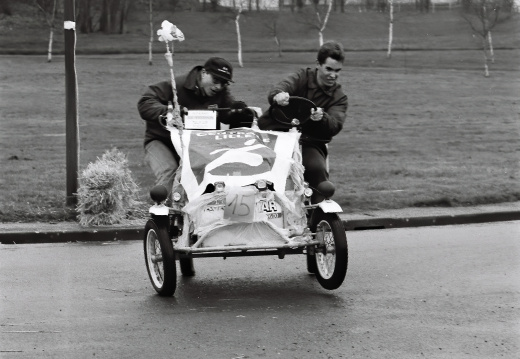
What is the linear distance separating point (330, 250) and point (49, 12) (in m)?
45.9

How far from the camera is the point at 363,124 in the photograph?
28812 millimetres

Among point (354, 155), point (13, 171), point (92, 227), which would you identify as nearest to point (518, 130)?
point (354, 155)

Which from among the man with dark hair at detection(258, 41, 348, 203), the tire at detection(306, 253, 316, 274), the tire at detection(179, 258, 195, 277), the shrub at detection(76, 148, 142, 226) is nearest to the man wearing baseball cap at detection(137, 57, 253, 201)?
the man with dark hair at detection(258, 41, 348, 203)

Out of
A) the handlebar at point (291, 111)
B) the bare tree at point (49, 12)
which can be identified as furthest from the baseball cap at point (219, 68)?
the bare tree at point (49, 12)

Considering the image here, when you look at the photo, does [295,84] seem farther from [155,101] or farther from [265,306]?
[265,306]

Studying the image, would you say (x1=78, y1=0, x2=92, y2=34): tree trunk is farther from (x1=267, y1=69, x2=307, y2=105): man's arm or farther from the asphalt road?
(x1=267, y1=69, x2=307, y2=105): man's arm

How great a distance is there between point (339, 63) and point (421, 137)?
15891mm

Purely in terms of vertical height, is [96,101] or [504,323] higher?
[504,323]

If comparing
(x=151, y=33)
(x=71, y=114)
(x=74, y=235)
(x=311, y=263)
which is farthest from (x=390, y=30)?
(x=311, y=263)

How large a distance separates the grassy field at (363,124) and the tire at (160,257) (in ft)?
13.4

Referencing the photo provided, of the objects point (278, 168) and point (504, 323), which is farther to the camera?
point (278, 168)

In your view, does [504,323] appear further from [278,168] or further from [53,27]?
[53,27]

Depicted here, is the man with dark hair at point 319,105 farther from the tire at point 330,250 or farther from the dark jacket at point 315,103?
the tire at point 330,250

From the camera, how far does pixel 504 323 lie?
6.95m
